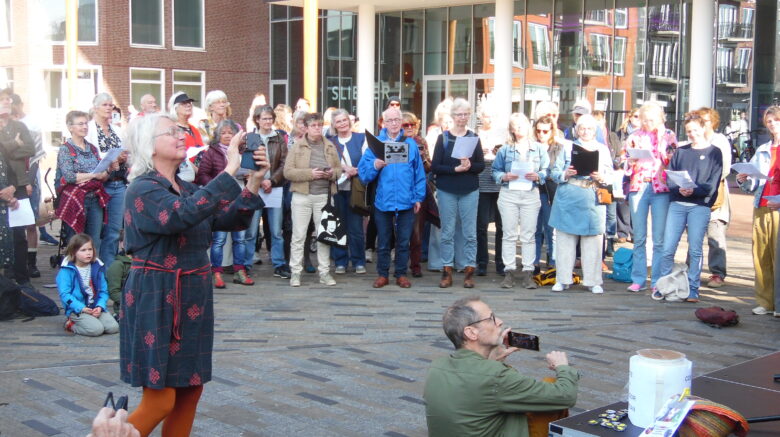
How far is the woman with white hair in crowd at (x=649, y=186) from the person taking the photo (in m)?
9.05

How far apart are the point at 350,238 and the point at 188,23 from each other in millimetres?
23984

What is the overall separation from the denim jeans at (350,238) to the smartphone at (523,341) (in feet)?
20.8

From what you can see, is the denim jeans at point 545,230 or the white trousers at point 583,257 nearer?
the white trousers at point 583,257

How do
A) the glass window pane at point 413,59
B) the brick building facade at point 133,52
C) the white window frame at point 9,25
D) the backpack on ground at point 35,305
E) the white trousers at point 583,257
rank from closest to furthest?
the backpack on ground at point 35,305
the white trousers at point 583,257
the glass window pane at point 413,59
the brick building facade at point 133,52
the white window frame at point 9,25

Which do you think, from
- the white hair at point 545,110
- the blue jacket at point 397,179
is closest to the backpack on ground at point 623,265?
the white hair at point 545,110

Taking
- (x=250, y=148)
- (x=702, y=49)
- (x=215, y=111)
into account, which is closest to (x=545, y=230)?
(x=250, y=148)

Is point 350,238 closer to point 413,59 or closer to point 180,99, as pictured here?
point 180,99

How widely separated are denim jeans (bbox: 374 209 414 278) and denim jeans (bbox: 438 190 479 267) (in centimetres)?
39

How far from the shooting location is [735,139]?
2005 cm

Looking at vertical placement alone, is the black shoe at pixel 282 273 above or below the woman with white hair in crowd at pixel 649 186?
below

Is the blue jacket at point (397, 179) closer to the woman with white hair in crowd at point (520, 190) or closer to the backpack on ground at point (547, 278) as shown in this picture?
the woman with white hair in crowd at point (520, 190)

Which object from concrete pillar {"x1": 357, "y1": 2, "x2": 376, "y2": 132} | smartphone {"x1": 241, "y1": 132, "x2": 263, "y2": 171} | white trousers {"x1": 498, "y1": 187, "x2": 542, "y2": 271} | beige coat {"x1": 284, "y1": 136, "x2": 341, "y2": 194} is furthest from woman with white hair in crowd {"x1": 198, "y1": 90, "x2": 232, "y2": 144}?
concrete pillar {"x1": 357, "y1": 2, "x2": 376, "y2": 132}

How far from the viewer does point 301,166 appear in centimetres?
956

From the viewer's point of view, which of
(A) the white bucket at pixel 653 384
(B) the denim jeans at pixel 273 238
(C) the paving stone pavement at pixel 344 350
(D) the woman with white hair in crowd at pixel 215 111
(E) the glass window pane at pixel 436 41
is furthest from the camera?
(E) the glass window pane at pixel 436 41
